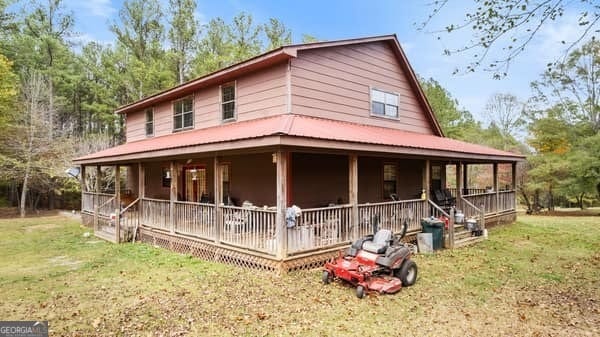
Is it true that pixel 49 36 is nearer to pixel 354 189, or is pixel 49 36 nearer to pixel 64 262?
pixel 64 262

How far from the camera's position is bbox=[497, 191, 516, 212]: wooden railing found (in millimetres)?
14562

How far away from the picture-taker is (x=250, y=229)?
8.10 meters

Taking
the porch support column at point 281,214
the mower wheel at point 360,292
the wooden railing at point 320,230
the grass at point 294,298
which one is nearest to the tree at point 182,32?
the grass at point 294,298

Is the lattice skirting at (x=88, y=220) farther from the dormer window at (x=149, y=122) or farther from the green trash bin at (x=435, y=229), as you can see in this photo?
the green trash bin at (x=435, y=229)

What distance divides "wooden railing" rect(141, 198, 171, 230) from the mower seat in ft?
21.8

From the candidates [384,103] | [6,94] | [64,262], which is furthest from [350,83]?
[6,94]

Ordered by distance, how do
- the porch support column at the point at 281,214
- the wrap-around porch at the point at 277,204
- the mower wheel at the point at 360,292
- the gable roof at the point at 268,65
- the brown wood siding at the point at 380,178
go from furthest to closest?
the brown wood siding at the point at 380,178 < the gable roof at the point at 268,65 < the wrap-around porch at the point at 277,204 < the porch support column at the point at 281,214 < the mower wheel at the point at 360,292

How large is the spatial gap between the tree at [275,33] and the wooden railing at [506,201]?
23.9 metres

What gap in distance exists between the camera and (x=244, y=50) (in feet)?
103

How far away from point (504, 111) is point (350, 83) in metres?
28.0

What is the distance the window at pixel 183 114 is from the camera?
1345cm

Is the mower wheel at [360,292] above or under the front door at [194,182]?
under

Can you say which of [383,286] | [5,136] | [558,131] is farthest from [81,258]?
[558,131]

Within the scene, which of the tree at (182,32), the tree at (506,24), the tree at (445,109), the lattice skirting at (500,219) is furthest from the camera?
the tree at (445,109)
